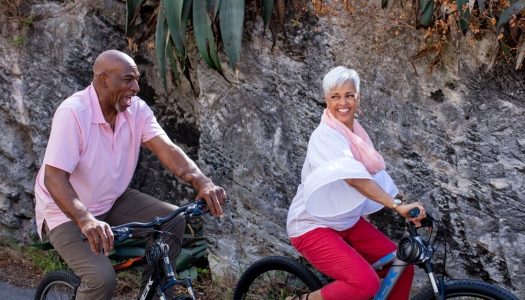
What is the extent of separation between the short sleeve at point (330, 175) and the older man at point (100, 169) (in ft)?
1.67

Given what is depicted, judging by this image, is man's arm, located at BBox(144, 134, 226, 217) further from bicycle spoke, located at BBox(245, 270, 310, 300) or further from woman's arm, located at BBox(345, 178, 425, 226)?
bicycle spoke, located at BBox(245, 270, 310, 300)

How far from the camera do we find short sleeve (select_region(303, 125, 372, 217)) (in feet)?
12.0

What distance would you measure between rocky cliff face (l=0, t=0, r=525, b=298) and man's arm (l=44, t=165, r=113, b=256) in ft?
6.10

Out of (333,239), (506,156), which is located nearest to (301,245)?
(333,239)

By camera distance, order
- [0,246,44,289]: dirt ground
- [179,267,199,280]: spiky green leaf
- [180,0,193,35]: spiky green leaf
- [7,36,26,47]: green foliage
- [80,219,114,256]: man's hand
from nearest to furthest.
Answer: [80,219,114,256]: man's hand, [180,0,193,35]: spiky green leaf, [179,267,199,280]: spiky green leaf, [0,246,44,289]: dirt ground, [7,36,26,47]: green foliage

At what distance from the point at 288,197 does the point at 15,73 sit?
297 centimetres

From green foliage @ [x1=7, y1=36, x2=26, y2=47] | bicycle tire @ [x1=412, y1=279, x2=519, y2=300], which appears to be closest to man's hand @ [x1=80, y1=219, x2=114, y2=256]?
bicycle tire @ [x1=412, y1=279, x2=519, y2=300]

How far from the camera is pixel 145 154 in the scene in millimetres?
6125

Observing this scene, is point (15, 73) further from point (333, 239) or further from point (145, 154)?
point (333, 239)

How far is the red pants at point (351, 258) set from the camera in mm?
3709

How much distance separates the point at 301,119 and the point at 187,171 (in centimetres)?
129

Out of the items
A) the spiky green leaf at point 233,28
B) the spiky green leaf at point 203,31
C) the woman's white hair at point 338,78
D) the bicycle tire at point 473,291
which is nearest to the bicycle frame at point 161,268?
the woman's white hair at point 338,78

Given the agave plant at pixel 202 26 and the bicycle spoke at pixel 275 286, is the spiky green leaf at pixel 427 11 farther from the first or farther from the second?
the bicycle spoke at pixel 275 286

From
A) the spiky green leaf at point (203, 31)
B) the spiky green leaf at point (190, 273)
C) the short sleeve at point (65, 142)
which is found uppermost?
the spiky green leaf at point (203, 31)
